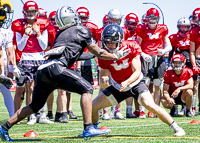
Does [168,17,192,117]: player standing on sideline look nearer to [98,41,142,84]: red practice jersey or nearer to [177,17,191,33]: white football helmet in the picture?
[177,17,191,33]: white football helmet

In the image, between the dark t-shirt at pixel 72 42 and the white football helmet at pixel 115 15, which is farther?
the white football helmet at pixel 115 15

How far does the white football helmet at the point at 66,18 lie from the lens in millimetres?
5344

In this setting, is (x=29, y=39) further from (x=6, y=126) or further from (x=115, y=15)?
(x=6, y=126)

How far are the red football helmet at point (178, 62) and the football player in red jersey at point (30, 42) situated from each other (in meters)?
2.73

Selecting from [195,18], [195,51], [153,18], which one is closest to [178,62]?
[195,51]

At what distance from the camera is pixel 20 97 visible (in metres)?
7.52

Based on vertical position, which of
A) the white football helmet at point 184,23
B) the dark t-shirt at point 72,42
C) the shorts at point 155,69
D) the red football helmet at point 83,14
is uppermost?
the red football helmet at point 83,14

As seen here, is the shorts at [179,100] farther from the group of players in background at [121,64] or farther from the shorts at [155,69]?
the shorts at [155,69]

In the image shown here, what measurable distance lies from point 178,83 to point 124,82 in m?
3.57

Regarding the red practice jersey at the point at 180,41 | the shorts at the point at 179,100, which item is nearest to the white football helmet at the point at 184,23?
the red practice jersey at the point at 180,41

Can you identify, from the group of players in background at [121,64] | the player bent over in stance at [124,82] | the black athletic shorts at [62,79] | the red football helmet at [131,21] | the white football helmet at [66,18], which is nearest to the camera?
the black athletic shorts at [62,79]

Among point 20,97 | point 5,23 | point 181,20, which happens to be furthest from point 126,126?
point 181,20

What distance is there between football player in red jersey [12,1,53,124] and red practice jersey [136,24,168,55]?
7.27ft

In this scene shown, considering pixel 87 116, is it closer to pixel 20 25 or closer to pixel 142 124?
pixel 142 124
